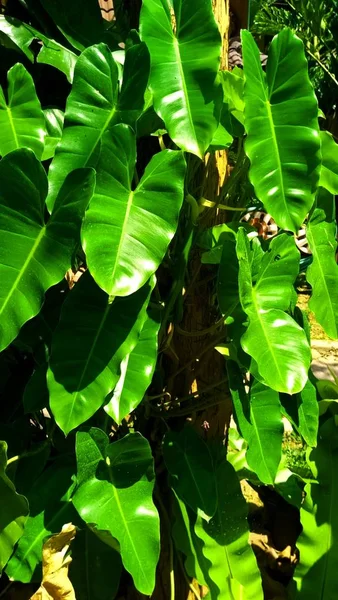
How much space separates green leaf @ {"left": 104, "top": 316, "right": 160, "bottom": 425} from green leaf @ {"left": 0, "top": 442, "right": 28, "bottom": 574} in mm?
205

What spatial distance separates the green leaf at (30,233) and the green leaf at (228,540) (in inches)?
27.7

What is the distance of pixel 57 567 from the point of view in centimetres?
135

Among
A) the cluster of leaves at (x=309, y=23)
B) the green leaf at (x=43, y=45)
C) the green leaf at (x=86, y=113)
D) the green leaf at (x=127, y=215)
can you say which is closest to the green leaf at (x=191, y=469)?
the green leaf at (x=127, y=215)

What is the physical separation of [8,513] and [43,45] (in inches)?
38.6

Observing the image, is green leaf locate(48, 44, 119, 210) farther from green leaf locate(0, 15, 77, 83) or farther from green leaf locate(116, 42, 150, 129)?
green leaf locate(0, 15, 77, 83)

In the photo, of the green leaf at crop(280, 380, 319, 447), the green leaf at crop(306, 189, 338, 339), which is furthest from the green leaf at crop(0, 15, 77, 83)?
the green leaf at crop(280, 380, 319, 447)

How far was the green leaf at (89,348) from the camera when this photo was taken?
1161 millimetres

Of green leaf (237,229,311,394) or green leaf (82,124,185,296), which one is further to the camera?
green leaf (237,229,311,394)

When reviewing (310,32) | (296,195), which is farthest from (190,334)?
(310,32)

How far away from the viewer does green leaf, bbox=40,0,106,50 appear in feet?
5.21

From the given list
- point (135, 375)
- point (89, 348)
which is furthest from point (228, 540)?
point (89, 348)

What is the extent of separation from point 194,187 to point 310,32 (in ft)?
13.3

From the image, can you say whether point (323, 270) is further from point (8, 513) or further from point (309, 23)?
point (309, 23)

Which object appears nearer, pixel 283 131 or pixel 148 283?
pixel 148 283
